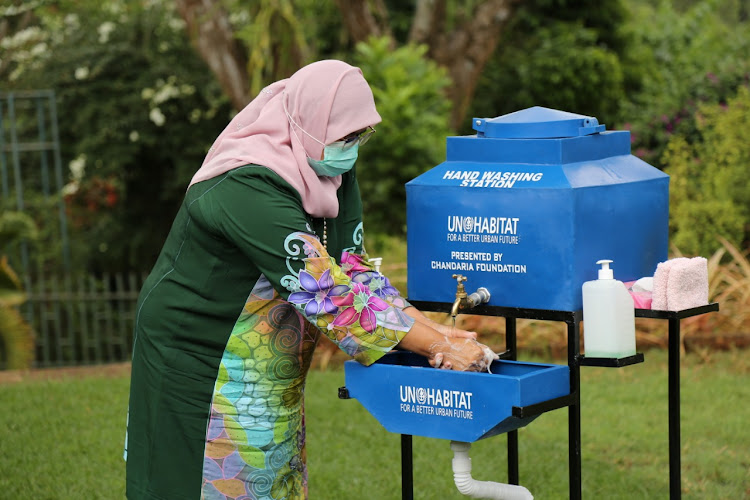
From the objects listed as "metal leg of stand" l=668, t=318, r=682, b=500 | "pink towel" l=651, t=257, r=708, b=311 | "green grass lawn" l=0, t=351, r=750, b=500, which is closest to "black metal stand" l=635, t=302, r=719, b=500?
"metal leg of stand" l=668, t=318, r=682, b=500

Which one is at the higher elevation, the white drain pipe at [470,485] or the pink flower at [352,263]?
the pink flower at [352,263]

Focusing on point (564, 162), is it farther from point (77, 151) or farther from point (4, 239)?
point (77, 151)

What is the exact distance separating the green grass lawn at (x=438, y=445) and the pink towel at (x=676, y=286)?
88.6 inches

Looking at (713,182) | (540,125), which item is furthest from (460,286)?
(713,182)

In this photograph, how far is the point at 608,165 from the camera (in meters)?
3.39

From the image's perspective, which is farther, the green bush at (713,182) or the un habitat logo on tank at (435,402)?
the green bush at (713,182)

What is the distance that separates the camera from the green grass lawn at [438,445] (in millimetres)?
5414

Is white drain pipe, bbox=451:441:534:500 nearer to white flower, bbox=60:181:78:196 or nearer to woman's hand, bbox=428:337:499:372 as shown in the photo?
woman's hand, bbox=428:337:499:372

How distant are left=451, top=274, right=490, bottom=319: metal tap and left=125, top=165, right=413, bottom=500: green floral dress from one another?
0.59ft

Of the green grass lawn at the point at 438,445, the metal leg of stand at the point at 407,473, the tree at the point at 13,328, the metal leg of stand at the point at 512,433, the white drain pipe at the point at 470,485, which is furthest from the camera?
the tree at the point at 13,328

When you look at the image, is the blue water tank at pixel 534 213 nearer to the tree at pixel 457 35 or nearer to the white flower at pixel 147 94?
the tree at pixel 457 35

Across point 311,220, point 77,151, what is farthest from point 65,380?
point 77,151

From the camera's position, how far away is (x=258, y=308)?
3176mm

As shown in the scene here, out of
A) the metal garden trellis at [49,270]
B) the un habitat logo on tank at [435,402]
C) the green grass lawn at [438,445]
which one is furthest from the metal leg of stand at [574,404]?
the metal garden trellis at [49,270]
